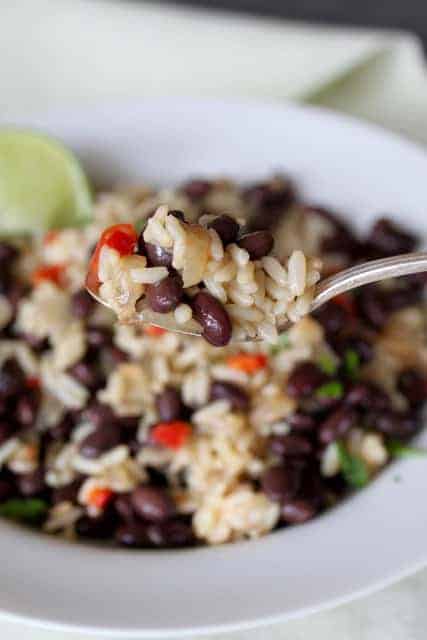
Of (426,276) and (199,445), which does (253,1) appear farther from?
(199,445)

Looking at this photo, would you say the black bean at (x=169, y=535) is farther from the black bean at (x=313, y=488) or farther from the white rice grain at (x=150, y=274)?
the white rice grain at (x=150, y=274)

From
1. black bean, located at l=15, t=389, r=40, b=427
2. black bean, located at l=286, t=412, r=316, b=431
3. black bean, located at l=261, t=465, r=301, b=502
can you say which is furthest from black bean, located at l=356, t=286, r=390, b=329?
black bean, located at l=15, t=389, r=40, b=427

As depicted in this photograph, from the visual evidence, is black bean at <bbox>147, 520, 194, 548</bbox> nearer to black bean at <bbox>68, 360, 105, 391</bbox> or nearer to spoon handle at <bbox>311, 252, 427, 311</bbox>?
black bean at <bbox>68, 360, 105, 391</bbox>

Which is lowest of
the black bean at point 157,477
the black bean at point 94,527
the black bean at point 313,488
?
the black bean at point 94,527

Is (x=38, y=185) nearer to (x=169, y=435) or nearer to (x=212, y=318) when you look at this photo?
(x=169, y=435)

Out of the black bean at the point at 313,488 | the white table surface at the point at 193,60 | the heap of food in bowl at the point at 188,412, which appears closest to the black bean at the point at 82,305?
the heap of food in bowl at the point at 188,412

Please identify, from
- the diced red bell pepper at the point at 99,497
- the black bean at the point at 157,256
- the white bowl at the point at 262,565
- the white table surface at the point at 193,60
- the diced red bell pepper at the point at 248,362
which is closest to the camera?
the black bean at the point at 157,256

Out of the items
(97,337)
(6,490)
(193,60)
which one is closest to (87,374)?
(97,337)
